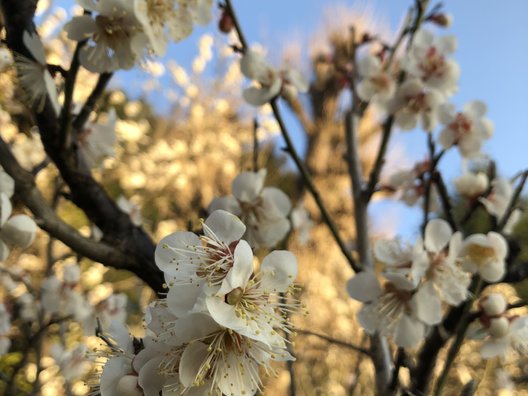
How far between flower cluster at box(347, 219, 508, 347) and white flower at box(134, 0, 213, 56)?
472 millimetres

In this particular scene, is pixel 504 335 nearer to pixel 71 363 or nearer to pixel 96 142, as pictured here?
pixel 96 142

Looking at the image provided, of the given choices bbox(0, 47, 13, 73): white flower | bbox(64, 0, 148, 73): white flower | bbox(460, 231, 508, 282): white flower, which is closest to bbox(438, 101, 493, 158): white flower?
bbox(460, 231, 508, 282): white flower

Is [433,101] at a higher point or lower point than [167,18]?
lower

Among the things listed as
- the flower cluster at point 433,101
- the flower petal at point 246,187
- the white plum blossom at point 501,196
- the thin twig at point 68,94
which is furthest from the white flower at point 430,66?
the thin twig at point 68,94

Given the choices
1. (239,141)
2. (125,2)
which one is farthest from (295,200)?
(125,2)

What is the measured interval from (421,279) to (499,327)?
16 centimetres

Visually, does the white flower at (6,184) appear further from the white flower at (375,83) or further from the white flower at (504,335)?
the white flower at (375,83)

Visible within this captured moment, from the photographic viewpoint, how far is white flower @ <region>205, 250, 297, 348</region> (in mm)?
394

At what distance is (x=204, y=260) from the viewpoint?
0.47 metres

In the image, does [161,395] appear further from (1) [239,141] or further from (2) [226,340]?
(1) [239,141]

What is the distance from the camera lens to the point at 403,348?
2.25 feet

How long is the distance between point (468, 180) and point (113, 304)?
98 centimetres

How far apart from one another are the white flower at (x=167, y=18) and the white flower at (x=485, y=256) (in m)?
0.56

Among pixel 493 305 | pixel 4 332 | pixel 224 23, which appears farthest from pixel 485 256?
pixel 4 332
